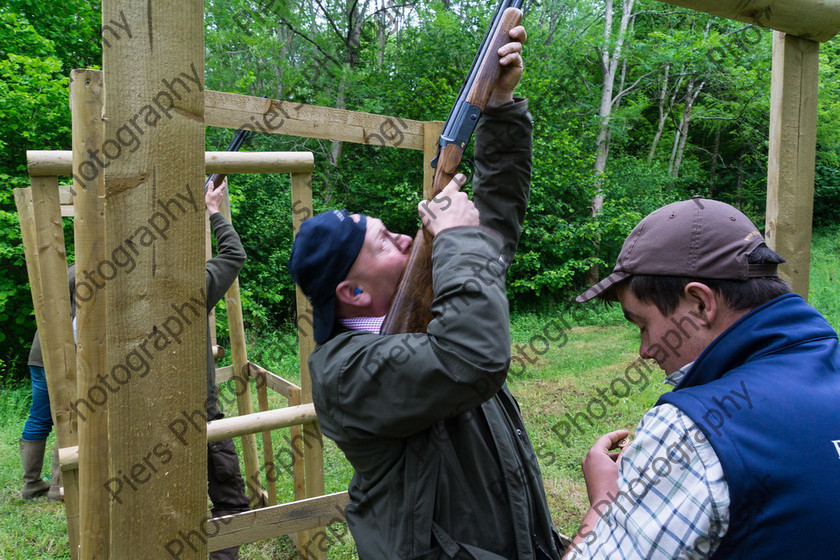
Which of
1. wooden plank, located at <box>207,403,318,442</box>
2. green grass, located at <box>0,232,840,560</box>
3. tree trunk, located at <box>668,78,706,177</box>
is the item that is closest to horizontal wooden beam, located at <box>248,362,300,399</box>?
wooden plank, located at <box>207,403,318,442</box>

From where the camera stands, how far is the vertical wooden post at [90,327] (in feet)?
7.52

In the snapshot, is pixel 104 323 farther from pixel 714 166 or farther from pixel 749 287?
pixel 714 166

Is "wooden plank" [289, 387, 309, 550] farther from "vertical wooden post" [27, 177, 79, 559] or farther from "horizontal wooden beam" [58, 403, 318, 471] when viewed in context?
"vertical wooden post" [27, 177, 79, 559]

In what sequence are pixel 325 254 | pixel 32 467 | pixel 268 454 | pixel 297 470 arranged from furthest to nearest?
pixel 32 467 → pixel 268 454 → pixel 297 470 → pixel 325 254

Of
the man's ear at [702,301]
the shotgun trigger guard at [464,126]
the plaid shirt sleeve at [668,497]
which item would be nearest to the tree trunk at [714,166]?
the shotgun trigger guard at [464,126]

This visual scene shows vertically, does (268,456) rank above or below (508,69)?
below

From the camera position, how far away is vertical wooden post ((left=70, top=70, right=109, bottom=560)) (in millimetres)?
2293

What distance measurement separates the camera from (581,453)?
18.5ft

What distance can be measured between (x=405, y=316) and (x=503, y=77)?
3.04 ft

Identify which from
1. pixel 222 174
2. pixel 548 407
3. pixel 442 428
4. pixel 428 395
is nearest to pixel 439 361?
pixel 428 395

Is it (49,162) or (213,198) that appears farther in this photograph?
(213,198)

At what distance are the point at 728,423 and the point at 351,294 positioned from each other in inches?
37.9

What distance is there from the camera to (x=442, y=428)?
154 cm

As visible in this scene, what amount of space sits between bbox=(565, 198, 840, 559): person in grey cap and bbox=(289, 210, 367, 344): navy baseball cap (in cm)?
75
